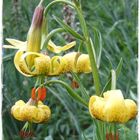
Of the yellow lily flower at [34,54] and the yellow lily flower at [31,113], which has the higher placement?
the yellow lily flower at [34,54]

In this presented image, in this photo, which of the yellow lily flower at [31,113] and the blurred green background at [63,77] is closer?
the yellow lily flower at [31,113]

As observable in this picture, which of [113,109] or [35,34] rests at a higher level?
[35,34]

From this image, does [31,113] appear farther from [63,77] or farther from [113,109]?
[63,77]

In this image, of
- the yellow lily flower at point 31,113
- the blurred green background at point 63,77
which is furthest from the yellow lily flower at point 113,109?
the blurred green background at point 63,77

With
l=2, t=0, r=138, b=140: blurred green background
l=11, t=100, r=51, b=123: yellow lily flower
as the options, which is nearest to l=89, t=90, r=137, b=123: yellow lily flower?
l=11, t=100, r=51, b=123: yellow lily flower

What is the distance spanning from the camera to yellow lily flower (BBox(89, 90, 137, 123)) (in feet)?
2.66

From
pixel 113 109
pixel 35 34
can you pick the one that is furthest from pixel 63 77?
pixel 113 109

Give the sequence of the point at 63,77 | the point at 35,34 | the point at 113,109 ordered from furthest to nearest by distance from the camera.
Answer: the point at 63,77, the point at 35,34, the point at 113,109

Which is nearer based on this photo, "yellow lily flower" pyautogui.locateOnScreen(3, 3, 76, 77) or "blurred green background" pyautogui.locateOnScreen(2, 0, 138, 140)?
"yellow lily flower" pyautogui.locateOnScreen(3, 3, 76, 77)

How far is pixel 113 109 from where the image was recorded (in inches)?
32.0

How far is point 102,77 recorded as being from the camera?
1630mm

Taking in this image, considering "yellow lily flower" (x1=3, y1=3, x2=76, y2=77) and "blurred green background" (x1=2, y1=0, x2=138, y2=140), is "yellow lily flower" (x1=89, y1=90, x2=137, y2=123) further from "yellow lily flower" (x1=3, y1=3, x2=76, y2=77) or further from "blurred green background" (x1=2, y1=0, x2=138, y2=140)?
"blurred green background" (x1=2, y1=0, x2=138, y2=140)

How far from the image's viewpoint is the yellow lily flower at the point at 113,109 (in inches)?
31.9

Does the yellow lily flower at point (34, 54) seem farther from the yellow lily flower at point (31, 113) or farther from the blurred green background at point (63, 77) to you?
the blurred green background at point (63, 77)
